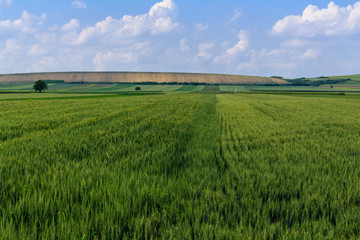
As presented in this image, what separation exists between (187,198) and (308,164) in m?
3.21

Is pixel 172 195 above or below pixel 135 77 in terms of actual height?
below

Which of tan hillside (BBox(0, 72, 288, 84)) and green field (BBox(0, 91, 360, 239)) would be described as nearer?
green field (BBox(0, 91, 360, 239))

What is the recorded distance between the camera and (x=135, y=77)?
15712 centimetres

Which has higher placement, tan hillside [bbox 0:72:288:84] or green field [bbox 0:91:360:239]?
tan hillside [bbox 0:72:288:84]

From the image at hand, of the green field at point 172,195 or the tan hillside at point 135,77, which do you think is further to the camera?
the tan hillside at point 135,77

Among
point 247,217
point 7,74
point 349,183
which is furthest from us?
point 7,74

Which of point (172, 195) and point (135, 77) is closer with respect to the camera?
point (172, 195)

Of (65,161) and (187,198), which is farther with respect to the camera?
(65,161)

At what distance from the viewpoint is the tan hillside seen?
5886 inches

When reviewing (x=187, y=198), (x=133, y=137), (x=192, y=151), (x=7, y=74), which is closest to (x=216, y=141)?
(x=192, y=151)

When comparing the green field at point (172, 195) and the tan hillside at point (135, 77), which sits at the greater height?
the tan hillside at point (135, 77)

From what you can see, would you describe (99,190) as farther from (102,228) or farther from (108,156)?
(108,156)

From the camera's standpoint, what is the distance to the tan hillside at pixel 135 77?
5886 inches

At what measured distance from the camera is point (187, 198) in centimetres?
310
